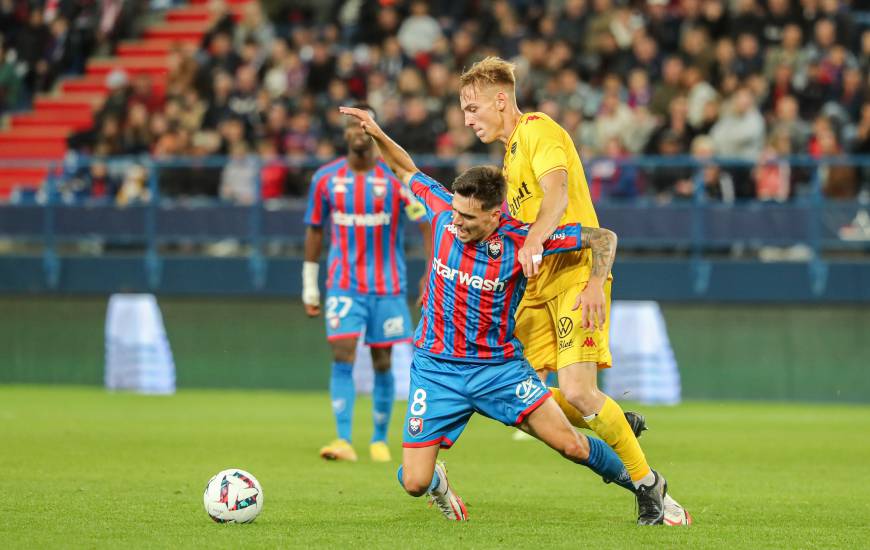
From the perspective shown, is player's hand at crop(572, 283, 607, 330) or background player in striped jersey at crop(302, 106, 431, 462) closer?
player's hand at crop(572, 283, 607, 330)

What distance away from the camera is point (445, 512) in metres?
7.57

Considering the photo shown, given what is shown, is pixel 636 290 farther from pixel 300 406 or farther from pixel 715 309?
pixel 300 406

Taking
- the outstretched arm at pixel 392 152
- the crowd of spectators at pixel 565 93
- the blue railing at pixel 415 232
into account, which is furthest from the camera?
the crowd of spectators at pixel 565 93

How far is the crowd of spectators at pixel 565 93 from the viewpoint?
16.6 meters

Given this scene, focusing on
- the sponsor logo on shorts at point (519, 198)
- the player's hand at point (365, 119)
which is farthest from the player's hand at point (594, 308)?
the player's hand at point (365, 119)

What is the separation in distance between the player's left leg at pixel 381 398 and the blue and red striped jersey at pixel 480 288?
3.54 meters

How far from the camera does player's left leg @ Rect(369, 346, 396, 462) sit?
1080 cm

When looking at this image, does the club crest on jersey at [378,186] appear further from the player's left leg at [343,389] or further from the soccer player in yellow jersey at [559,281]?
the soccer player in yellow jersey at [559,281]

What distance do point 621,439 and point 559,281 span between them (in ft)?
2.98

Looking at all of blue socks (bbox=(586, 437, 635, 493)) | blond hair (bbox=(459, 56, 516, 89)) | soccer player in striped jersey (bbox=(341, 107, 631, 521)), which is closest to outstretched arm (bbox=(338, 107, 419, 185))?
soccer player in striped jersey (bbox=(341, 107, 631, 521))

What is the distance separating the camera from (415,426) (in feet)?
23.9

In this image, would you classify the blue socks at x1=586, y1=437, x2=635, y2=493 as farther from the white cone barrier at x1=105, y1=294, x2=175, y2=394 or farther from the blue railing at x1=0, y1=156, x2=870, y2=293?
the white cone barrier at x1=105, y1=294, x2=175, y2=394

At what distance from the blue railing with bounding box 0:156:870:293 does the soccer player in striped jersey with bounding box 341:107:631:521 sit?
29.3ft

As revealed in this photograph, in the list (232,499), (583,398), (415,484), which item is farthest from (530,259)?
(232,499)
